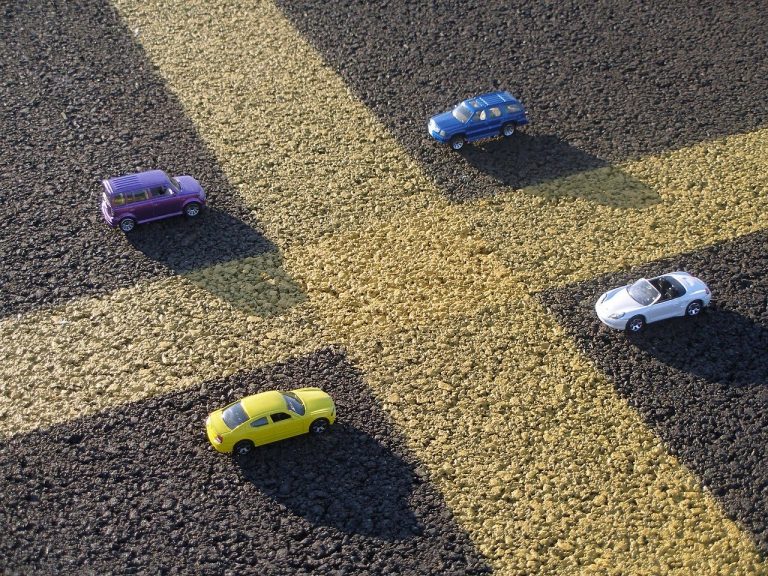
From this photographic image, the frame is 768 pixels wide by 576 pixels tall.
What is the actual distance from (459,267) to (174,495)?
8.35m

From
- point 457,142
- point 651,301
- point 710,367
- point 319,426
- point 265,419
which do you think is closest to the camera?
point 265,419

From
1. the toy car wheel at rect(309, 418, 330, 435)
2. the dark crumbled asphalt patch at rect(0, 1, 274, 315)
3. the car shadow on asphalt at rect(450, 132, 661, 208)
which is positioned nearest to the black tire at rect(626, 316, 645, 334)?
the car shadow on asphalt at rect(450, 132, 661, 208)

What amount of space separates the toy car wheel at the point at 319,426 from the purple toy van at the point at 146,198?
7344mm

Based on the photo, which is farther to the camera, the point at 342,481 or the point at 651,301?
the point at 651,301

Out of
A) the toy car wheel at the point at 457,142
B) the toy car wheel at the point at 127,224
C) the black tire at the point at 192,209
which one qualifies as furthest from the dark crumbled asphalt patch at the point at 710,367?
the toy car wheel at the point at 127,224

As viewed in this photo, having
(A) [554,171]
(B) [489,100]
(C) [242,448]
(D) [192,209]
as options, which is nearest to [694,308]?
(A) [554,171]

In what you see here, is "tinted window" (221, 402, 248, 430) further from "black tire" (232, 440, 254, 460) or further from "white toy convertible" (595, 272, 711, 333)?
"white toy convertible" (595, 272, 711, 333)

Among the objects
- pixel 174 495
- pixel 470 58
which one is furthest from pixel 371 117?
pixel 174 495

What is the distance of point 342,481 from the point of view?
56.1ft

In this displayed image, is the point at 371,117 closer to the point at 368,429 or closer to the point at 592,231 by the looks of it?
the point at 592,231

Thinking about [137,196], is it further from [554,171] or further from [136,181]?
[554,171]

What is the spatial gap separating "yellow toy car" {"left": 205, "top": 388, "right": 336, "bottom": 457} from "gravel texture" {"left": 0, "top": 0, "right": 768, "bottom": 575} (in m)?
0.63

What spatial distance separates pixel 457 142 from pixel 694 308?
7.88m

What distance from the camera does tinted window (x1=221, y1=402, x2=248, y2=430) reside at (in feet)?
55.7
